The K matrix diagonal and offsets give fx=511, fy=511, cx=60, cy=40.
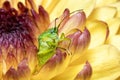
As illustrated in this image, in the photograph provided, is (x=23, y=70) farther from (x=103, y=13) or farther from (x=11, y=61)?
(x=103, y=13)

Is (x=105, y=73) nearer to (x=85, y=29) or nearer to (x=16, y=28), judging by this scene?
(x=85, y=29)

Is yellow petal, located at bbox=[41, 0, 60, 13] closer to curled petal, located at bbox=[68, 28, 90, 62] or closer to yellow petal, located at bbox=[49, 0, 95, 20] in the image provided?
yellow petal, located at bbox=[49, 0, 95, 20]

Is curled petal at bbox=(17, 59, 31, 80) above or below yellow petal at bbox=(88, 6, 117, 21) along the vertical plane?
below

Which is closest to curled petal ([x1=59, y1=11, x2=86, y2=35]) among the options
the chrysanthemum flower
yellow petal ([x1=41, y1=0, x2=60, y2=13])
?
the chrysanthemum flower

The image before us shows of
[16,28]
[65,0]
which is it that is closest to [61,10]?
[65,0]

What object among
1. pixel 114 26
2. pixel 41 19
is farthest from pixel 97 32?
pixel 41 19

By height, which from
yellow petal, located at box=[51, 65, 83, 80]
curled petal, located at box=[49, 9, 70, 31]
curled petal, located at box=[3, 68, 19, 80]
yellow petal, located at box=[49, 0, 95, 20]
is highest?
yellow petal, located at box=[49, 0, 95, 20]

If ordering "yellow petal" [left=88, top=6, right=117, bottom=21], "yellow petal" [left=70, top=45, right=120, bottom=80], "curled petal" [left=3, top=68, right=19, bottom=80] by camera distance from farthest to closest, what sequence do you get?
"yellow petal" [left=88, top=6, right=117, bottom=21] → "yellow petal" [left=70, top=45, right=120, bottom=80] → "curled petal" [left=3, top=68, right=19, bottom=80]
